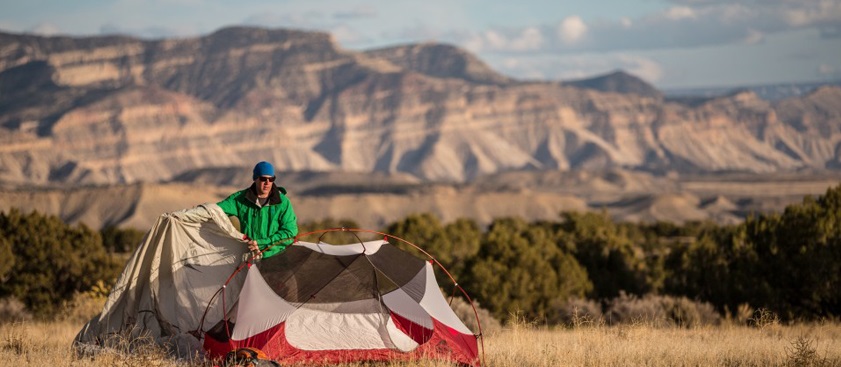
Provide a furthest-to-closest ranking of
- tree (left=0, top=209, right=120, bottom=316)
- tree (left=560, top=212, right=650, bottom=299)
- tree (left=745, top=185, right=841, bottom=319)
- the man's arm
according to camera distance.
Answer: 1. tree (left=560, top=212, right=650, bottom=299)
2. tree (left=0, top=209, right=120, bottom=316)
3. tree (left=745, top=185, right=841, bottom=319)
4. the man's arm

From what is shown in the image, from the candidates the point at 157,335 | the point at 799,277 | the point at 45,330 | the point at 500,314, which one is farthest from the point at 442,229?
the point at 157,335

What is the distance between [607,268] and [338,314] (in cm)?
2450

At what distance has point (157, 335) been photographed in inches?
→ 529

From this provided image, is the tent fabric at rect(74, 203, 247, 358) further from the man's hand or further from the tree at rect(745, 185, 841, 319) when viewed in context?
the tree at rect(745, 185, 841, 319)

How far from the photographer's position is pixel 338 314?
42.0 feet

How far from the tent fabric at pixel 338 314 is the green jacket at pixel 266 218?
19cm

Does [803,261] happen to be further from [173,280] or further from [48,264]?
[48,264]

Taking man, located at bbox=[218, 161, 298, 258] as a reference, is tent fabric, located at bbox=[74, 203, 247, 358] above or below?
below

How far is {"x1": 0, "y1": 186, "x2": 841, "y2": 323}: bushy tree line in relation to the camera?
24984mm

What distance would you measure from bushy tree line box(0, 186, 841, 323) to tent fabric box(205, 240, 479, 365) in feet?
Result: 35.9

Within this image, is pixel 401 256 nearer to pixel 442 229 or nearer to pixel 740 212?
pixel 442 229

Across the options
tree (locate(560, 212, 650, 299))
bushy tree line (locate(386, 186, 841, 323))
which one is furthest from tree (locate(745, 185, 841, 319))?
tree (locate(560, 212, 650, 299))

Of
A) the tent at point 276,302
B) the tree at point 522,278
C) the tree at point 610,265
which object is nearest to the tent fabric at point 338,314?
the tent at point 276,302

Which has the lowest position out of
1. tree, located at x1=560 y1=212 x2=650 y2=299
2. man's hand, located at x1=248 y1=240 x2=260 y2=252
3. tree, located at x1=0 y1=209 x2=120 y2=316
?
tree, located at x1=560 y1=212 x2=650 y2=299
